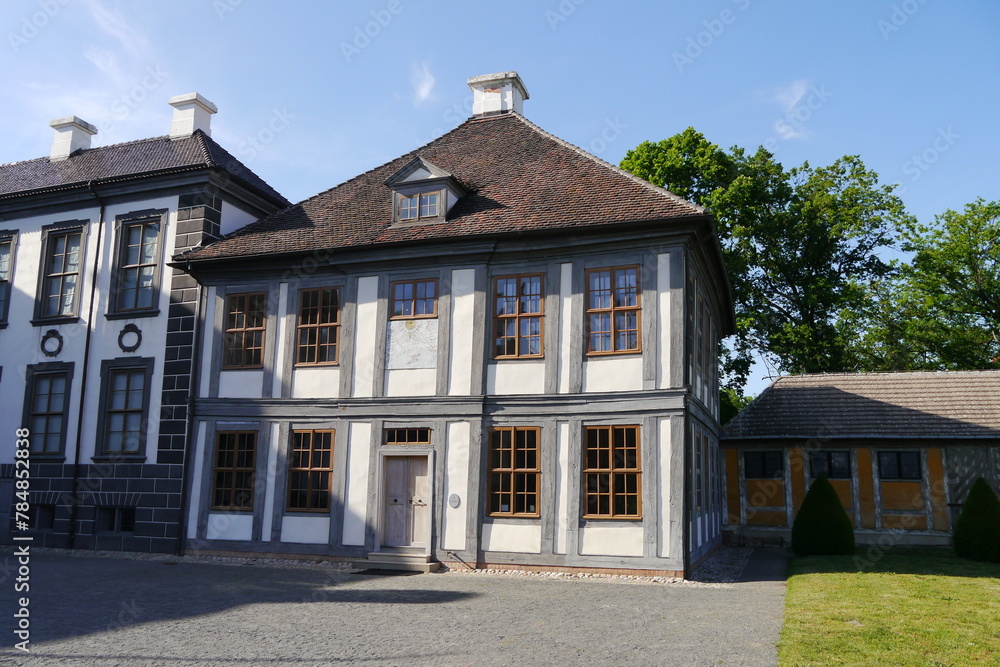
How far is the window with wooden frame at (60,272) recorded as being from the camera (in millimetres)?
20438

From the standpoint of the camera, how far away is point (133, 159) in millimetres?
20922

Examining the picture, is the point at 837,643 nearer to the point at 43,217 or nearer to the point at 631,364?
the point at 631,364

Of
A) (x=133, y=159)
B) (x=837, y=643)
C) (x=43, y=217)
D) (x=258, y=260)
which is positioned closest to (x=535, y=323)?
(x=258, y=260)

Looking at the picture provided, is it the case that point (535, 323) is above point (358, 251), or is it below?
below

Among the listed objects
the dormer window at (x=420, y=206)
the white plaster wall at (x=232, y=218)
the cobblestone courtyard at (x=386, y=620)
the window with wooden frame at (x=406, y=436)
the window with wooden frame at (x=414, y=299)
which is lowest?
the cobblestone courtyard at (x=386, y=620)

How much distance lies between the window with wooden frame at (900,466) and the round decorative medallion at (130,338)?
19056mm

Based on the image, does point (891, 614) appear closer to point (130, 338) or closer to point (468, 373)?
point (468, 373)

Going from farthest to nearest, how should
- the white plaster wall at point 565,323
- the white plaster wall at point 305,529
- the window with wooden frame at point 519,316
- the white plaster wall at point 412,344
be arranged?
the white plaster wall at point 305,529 → the white plaster wall at point 412,344 → the window with wooden frame at point 519,316 → the white plaster wall at point 565,323

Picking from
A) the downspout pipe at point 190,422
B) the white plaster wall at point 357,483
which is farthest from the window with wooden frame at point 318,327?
the downspout pipe at point 190,422

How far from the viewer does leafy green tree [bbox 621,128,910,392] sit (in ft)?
95.9

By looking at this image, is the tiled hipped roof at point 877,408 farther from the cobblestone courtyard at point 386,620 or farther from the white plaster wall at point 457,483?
the white plaster wall at point 457,483

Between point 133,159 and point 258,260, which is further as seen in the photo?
point 133,159

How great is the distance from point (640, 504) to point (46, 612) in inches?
370

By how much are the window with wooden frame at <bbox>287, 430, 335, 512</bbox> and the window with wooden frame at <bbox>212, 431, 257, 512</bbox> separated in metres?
0.94
